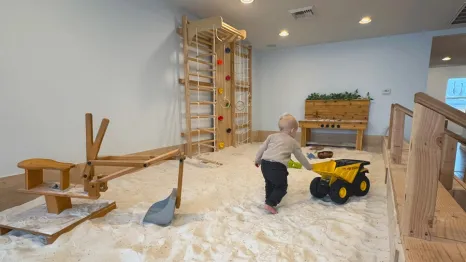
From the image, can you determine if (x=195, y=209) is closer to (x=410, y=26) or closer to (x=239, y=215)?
(x=239, y=215)

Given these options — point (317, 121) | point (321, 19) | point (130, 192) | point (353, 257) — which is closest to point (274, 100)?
point (317, 121)

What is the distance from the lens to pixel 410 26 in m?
4.29

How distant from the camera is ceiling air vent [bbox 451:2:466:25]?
3.53 metres

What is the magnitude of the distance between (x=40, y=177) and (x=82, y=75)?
3.69ft

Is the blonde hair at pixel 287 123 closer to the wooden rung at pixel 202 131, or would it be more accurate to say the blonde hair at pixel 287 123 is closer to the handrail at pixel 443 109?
the handrail at pixel 443 109

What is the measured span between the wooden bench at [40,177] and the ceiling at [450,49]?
6.26 meters

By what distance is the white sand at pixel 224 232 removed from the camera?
1.33 metres

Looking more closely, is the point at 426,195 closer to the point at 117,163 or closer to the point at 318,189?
the point at 318,189

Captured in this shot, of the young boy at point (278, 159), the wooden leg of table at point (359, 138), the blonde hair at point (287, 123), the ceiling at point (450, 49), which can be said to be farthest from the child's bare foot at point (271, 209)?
the ceiling at point (450, 49)

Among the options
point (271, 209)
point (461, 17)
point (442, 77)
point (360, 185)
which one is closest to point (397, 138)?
point (360, 185)

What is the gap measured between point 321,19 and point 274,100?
7.66 ft

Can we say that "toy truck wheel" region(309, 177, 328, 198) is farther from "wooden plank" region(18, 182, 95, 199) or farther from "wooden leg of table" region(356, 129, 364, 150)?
"wooden leg of table" region(356, 129, 364, 150)

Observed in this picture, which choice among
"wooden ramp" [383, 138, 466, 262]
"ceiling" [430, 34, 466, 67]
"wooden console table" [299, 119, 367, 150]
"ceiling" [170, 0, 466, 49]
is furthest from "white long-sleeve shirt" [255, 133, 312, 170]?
"ceiling" [430, 34, 466, 67]

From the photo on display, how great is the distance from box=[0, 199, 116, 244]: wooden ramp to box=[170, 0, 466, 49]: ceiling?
2.88 meters
